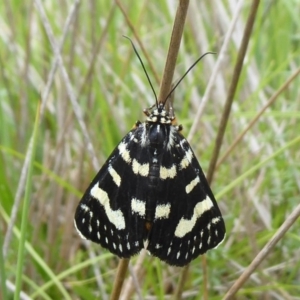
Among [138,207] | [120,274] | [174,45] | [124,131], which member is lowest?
[120,274]

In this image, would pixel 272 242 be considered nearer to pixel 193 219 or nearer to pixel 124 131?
pixel 193 219

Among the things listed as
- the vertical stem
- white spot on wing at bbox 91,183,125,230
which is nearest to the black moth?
white spot on wing at bbox 91,183,125,230

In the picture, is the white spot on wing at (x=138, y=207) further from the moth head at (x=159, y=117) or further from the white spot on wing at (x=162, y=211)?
the moth head at (x=159, y=117)

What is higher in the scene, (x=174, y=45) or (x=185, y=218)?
(x=174, y=45)

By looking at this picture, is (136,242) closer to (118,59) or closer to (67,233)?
(67,233)

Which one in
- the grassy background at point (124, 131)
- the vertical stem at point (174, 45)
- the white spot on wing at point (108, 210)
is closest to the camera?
the vertical stem at point (174, 45)

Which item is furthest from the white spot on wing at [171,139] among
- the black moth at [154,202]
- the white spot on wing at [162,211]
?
the white spot on wing at [162,211]

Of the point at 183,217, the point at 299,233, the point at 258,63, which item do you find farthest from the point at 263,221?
the point at 258,63

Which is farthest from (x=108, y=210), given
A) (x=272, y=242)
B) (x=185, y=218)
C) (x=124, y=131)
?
(x=124, y=131)
